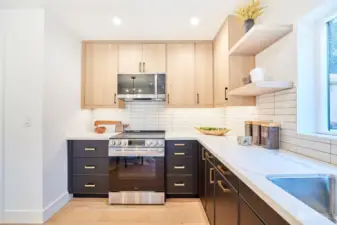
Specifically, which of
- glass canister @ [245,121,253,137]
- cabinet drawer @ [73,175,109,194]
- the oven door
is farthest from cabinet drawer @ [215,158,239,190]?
cabinet drawer @ [73,175,109,194]

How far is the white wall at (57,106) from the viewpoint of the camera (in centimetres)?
229

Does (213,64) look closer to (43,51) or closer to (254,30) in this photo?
(254,30)

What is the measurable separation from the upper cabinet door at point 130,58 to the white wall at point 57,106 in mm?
619

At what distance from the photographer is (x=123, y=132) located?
327 centimetres

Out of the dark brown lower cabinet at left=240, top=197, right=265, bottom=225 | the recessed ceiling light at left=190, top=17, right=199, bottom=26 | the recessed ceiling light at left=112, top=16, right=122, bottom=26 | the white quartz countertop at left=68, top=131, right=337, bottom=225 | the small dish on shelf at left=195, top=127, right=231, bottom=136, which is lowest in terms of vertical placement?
the dark brown lower cabinet at left=240, top=197, right=265, bottom=225

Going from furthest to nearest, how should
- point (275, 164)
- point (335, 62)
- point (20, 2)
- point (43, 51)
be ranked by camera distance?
point (43, 51)
point (20, 2)
point (335, 62)
point (275, 164)

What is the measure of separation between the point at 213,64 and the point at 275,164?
2.13 m

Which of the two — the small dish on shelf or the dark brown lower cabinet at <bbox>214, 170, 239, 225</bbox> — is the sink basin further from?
the small dish on shelf

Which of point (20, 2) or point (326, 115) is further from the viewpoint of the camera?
point (20, 2)

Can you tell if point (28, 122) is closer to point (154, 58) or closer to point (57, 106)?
point (57, 106)

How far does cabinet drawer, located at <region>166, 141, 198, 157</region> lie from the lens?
9.02ft

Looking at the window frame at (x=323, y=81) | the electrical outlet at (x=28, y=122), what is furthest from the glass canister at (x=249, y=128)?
the electrical outlet at (x=28, y=122)

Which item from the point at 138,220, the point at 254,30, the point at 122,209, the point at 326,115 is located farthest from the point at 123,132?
the point at 326,115

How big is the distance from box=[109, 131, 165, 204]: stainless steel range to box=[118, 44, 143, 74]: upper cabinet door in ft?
3.51
